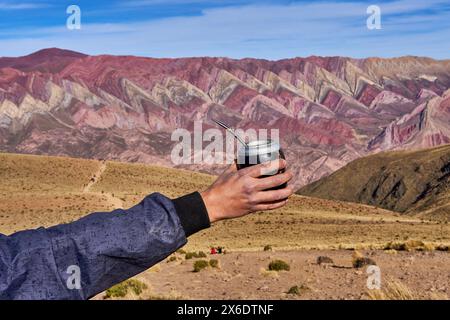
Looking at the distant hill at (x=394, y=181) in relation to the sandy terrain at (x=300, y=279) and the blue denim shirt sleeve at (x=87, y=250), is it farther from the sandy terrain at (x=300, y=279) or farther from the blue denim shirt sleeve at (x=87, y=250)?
the blue denim shirt sleeve at (x=87, y=250)

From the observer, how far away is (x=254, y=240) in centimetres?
5528

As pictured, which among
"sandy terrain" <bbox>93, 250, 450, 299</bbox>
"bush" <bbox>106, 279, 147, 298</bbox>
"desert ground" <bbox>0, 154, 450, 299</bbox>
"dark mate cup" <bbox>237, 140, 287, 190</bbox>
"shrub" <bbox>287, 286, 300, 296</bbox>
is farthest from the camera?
"desert ground" <bbox>0, 154, 450, 299</bbox>

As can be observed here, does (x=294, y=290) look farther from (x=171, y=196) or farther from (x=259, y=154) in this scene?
(x=171, y=196)

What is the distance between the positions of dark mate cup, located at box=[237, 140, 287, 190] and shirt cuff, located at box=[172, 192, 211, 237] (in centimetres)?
41

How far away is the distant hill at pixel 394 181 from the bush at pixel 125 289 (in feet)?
377

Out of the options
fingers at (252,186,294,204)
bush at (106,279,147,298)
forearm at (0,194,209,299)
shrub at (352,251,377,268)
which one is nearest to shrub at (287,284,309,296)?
bush at (106,279,147,298)

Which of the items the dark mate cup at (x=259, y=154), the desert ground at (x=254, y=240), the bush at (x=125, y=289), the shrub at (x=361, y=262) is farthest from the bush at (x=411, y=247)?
the dark mate cup at (x=259, y=154)

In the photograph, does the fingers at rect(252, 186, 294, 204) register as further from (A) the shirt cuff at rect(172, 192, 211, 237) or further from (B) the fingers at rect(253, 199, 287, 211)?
(A) the shirt cuff at rect(172, 192, 211, 237)

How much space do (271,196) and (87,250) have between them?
93 centimetres

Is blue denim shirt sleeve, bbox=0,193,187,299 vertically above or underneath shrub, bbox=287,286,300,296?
above

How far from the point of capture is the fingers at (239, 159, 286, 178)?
10.4 ft

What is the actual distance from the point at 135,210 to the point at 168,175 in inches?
3998

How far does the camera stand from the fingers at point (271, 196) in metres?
3.14
